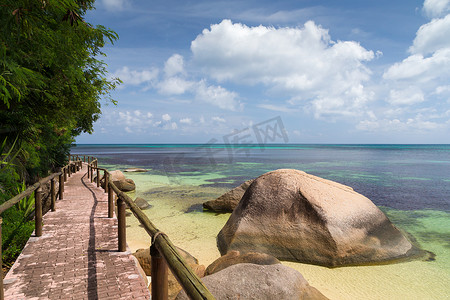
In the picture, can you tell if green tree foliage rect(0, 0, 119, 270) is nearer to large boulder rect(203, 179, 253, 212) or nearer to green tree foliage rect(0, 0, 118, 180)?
green tree foliage rect(0, 0, 118, 180)

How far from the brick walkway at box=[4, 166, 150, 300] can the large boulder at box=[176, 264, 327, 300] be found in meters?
0.94

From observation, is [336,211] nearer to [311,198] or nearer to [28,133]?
[311,198]

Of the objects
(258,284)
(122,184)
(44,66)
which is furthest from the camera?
(122,184)

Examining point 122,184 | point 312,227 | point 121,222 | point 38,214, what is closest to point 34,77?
point 38,214

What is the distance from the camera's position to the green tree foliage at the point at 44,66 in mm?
5168

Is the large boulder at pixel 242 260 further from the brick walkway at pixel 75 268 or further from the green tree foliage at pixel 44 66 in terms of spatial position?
the green tree foliage at pixel 44 66

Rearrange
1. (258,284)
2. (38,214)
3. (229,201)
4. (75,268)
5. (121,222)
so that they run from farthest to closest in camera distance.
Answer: (229,201) → (38,214) → (121,222) → (75,268) → (258,284)

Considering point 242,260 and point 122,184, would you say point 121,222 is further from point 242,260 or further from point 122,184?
point 122,184

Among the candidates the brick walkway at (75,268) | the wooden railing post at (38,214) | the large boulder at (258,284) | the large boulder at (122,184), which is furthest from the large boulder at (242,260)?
the large boulder at (122,184)

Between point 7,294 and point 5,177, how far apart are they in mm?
7638

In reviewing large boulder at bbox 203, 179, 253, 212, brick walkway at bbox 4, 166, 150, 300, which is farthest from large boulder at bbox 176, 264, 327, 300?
large boulder at bbox 203, 179, 253, 212

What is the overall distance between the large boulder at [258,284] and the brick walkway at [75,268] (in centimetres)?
94

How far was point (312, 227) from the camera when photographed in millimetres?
7133

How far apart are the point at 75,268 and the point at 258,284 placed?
2861mm
